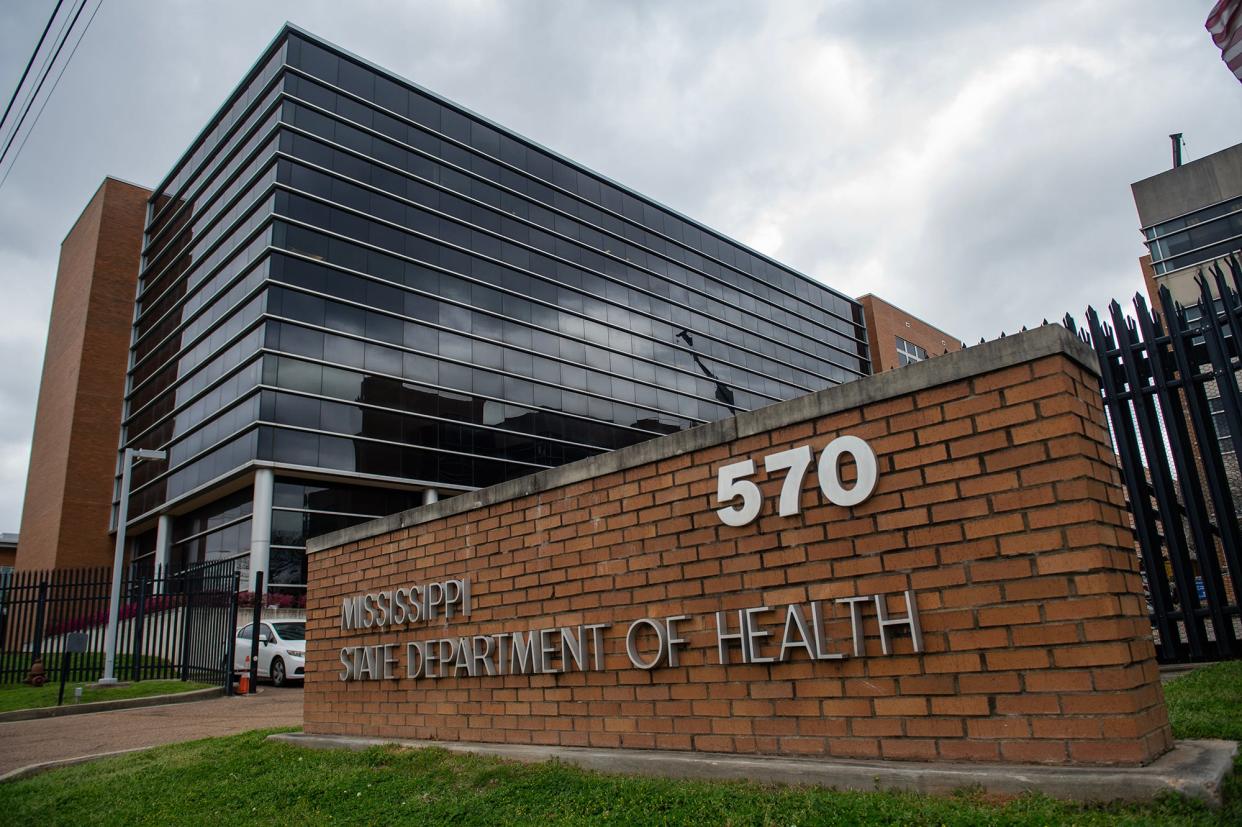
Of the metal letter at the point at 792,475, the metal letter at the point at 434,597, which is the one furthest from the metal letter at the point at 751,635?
the metal letter at the point at 434,597

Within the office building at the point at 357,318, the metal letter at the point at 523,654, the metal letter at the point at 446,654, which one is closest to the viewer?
the metal letter at the point at 523,654

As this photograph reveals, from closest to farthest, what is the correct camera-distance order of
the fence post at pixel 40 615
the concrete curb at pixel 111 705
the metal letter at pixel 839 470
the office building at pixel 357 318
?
the metal letter at pixel 839 470 → the concrete curb at pixel 111 705 → the fence post at pixel 40 615 → the office building at pixel 357 318

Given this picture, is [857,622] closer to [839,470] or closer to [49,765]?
[839,470]

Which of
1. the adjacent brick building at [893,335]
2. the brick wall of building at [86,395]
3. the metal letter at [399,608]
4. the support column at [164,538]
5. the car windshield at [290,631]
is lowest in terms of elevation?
the metal letter at [399,608]

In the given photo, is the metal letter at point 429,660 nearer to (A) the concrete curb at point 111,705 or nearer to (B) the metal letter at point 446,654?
(B) the metal letter at point 446,654

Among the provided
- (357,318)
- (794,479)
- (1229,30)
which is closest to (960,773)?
(794,479)

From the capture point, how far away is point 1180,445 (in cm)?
725

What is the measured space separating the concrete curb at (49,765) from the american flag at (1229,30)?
37.7 ft

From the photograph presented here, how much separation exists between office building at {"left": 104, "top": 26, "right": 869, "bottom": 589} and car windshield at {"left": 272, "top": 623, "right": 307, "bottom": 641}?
40.5ft

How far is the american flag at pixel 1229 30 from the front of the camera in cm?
614

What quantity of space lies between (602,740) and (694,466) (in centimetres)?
180

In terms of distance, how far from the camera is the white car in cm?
1753

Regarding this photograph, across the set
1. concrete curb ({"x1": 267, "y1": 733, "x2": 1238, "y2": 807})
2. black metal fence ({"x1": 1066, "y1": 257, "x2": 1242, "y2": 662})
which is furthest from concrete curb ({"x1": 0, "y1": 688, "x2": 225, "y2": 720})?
black metal fence ({"x1": 1066, "y1": 257, "x2": 1242, "y2": 662})

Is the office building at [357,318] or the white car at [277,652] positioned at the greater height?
the office building at [357,318]
